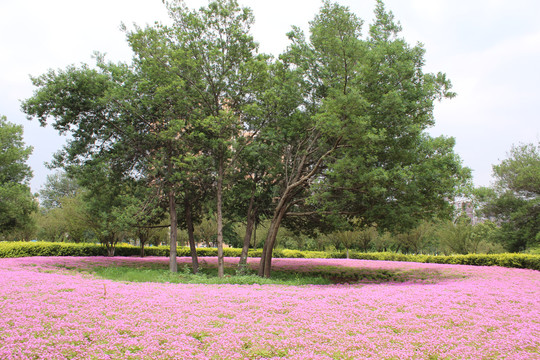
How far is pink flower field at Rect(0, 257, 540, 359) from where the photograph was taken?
4.86 metres

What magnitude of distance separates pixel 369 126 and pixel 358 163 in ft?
5.80

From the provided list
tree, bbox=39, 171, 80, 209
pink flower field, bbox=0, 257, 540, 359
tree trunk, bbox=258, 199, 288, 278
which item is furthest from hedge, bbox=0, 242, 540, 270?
tree, bbox=39, 171, 80, 209

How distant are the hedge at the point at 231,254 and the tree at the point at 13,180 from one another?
201 cm

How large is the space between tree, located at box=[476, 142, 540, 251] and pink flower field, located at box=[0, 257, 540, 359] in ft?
65.8

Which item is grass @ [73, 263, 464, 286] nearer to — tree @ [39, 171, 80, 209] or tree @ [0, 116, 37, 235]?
tree @ [0, 116, 37, 235]

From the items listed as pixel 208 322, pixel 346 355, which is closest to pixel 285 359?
pixel 346 355

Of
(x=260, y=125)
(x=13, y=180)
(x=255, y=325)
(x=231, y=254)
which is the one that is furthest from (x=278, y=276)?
(x=13, y=180)

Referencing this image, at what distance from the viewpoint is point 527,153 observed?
28.1 m

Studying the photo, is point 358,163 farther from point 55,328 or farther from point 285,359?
point 55,328

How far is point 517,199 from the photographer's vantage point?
25.6m

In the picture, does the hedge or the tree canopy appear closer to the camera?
the tree canopy

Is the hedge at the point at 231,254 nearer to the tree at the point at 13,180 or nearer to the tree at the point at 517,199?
the tree at the point at 13,180

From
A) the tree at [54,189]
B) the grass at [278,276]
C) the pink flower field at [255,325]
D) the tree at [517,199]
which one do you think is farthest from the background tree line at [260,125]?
the tree at [54,189]

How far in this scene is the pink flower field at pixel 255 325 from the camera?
4.86 m
